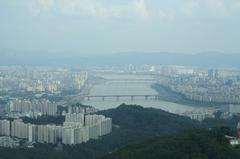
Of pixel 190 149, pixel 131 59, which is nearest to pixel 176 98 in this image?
pixel 190 149

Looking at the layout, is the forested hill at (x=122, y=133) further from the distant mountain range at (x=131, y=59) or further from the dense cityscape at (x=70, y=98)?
the distant mountain range at (x=131, y=59)

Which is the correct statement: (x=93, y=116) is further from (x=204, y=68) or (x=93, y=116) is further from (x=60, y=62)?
(x=60, y=62)

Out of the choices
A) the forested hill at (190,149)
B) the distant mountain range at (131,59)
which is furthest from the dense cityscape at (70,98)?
the forested hill at (190,149)

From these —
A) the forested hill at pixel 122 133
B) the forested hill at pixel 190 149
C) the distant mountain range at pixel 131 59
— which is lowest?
the forested hill at pixel 122 133

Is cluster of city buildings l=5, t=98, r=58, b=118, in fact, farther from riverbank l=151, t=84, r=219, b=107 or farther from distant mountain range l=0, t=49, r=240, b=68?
distant mountain range l=0, t=49, r=240, b=68

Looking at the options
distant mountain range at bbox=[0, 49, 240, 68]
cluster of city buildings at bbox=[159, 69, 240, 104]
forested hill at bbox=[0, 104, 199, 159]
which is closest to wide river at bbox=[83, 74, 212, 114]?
cluster of city buildings at bbox=[159, 69, 240, 104]
